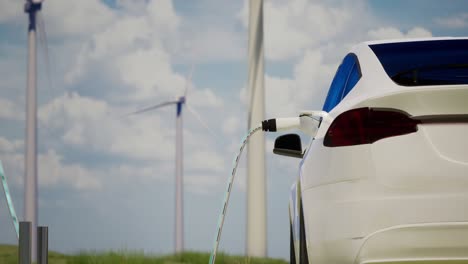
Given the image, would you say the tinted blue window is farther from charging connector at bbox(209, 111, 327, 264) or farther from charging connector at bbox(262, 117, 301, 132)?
charging connector at bbox(262, 117, 301, 132)

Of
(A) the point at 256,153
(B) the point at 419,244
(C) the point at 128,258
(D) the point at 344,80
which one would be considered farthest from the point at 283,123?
(A) the point at 256,153

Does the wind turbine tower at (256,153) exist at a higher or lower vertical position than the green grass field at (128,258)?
higher

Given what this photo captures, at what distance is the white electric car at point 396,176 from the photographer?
3.58m

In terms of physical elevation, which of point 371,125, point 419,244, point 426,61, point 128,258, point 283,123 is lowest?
point 128,258

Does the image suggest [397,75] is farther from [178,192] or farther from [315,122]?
[178,192]

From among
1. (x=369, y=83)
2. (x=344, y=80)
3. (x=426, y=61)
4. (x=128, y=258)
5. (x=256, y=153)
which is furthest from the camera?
(x=256, y=153)

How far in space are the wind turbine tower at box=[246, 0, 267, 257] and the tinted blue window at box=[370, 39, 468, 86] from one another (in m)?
14.6

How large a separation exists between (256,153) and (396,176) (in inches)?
623

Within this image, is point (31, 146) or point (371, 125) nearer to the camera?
point (371, 125)

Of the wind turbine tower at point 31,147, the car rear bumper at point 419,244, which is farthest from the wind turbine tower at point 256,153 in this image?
the car rear bumper at point 419,244

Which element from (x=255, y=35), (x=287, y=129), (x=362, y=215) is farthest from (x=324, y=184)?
(x=255, y=35)

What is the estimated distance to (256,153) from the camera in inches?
767

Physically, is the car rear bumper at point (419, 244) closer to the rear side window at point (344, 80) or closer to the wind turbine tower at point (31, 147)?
the rear side window at point (344, 80)

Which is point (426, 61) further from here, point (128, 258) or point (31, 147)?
point (31, 147)
